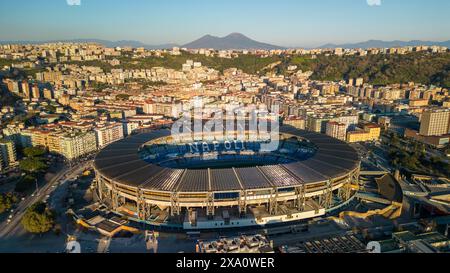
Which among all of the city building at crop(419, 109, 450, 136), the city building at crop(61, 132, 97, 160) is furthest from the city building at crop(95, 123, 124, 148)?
the city building at crop(419, 109, 450, 136)

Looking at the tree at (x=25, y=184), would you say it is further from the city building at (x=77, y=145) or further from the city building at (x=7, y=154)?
the city building at (x=77, y=145)

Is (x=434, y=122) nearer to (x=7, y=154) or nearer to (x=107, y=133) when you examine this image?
(x=107, y=133)

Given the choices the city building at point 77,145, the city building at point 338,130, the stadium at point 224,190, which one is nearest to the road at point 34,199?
the city building at point 77,145

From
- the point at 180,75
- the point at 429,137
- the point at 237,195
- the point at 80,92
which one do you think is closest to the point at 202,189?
the point at 237,195

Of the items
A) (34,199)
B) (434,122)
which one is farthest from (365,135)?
(34,199)
